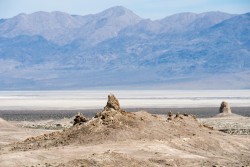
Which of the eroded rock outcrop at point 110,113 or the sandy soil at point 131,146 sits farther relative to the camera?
the eroded rock outcrop at point 110,113

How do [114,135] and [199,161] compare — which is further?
[114,135]

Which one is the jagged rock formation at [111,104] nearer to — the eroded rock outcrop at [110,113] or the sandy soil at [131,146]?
the eroded rock outcrop at [110,113]

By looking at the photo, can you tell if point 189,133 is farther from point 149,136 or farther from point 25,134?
point 25,134

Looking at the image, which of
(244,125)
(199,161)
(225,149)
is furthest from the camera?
(244,125)

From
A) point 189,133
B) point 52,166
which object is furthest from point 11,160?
point 189,133

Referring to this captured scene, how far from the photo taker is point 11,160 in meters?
25.0

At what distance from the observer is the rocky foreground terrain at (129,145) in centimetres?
2567

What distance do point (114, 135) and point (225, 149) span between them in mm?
5169

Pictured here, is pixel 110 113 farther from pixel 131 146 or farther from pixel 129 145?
pixel 131 146

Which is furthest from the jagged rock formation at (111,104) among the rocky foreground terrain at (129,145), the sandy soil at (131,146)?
the sandy soil at (131,146)

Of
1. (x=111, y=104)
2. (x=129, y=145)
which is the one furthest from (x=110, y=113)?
(x=129, y=145)

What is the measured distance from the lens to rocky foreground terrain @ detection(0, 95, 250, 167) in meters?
25.7

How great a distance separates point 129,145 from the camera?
1135 inches

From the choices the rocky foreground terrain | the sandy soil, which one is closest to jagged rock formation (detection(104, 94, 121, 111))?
the rocky foreground terrain
